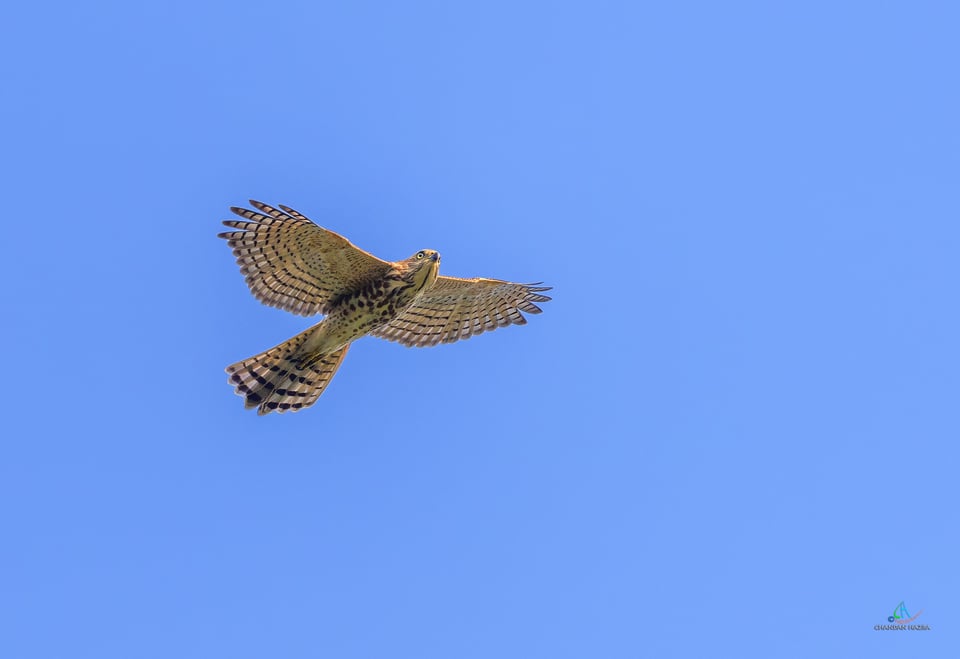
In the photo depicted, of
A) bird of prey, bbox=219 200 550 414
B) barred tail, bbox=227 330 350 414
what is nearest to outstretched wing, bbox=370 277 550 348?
bird of prey, bbox=219 200 550 414

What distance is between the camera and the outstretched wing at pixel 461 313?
2405cm

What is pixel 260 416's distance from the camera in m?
23.3

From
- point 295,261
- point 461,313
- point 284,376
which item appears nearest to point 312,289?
point 295,261

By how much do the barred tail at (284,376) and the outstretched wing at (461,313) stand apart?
4.04 ft

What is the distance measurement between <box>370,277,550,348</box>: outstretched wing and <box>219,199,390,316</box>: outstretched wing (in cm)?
145

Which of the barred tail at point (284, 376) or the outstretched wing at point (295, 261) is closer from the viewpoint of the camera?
the outstretched wing at point (295, 261)

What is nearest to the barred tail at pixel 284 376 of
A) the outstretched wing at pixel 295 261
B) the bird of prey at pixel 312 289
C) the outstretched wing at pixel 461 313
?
the bird of prey at pixel 312 289

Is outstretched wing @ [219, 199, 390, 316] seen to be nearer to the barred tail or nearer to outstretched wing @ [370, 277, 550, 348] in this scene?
the barred tail

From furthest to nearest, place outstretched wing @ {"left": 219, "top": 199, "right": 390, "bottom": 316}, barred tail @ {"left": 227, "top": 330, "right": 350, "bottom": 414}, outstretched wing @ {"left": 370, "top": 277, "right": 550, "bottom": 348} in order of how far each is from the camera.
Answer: outstretched wing @ {"left": 370, "top": 277, "right": 550, "bottom": 348} < barred tail @ {"left": 227, "top": 330, "right": 350, "bottom": 414} < outstretched wing @ {"left": 219, "top": 199, "right": 390, "bottom": 316}

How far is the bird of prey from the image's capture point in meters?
22.0

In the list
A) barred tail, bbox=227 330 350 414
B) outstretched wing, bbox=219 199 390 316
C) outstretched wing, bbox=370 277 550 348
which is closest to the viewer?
outstretched wing, bbox=219 199 390 316

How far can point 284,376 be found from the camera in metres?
23.0

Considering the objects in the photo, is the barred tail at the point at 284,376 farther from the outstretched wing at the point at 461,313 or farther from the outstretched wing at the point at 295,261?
the outstretched wing at the point at 461,313

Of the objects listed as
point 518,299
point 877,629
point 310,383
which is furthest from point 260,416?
point 877,629
